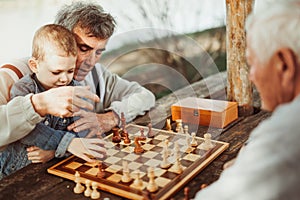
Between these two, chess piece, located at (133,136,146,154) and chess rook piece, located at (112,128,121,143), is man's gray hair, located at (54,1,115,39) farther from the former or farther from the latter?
chess piece, located at (133,136,146,154)

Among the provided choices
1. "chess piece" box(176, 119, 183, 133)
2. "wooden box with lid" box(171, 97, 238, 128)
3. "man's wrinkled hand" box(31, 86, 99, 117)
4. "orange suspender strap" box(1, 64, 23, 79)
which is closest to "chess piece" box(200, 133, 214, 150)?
"chess piece" box(176, 119, 183, 133)

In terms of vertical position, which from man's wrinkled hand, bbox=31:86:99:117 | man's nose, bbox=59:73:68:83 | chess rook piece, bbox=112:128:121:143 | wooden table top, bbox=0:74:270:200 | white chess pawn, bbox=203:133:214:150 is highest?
man's nose, bbox=59:73:68:83

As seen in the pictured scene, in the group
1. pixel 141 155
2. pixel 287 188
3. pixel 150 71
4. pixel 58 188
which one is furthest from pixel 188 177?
pixel 150 71

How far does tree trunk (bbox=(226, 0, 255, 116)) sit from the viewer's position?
2877 mm

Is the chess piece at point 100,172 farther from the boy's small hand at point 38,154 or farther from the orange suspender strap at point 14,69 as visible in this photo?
the orange suspender strap at point 14,69

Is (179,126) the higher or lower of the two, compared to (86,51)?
lower

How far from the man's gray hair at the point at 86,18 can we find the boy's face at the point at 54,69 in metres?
0.26

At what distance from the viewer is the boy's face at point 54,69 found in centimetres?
218

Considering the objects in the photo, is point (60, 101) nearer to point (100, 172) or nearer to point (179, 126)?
point (100, 172)

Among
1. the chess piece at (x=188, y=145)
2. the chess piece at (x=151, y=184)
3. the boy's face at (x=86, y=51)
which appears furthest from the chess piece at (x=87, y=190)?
the boy's face at (x=86, y=51)

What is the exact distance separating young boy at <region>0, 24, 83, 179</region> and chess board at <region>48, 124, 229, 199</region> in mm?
152

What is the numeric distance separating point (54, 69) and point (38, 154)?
0.46m

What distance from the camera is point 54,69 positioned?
7.21ft

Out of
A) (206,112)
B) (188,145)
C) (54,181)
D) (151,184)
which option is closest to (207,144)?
(188,145)
